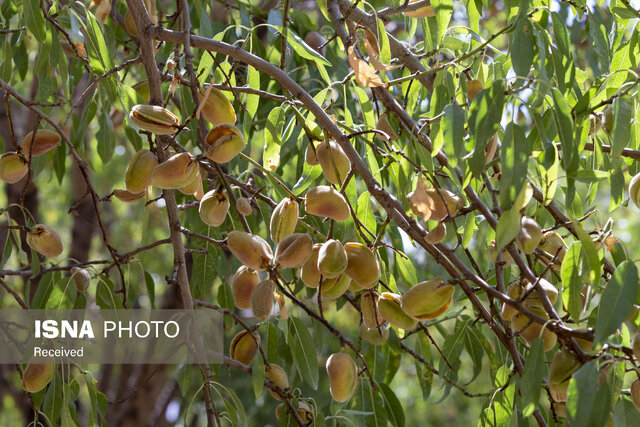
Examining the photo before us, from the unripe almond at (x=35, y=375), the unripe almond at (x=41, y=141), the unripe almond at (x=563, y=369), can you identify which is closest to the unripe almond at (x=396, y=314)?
the unripe almond at (x=563, y=369)

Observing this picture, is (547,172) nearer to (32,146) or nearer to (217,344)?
(32,146)

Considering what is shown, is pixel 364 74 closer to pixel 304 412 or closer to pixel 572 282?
pixel 572 282

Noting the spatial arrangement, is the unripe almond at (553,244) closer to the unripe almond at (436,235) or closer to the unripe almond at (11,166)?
the unripe almond at (436,235)

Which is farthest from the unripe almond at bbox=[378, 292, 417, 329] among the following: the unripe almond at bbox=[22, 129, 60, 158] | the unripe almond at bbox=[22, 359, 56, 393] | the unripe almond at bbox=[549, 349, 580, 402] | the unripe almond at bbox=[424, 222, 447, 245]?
the unripe almond at bbox=[22, 129, 60, 158]

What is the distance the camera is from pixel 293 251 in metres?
0.99

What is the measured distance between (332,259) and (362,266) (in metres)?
0.06

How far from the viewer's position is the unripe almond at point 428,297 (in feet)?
3.18

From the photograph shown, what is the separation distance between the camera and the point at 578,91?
1.17 meters

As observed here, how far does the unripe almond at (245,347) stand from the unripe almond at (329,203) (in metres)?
0.42

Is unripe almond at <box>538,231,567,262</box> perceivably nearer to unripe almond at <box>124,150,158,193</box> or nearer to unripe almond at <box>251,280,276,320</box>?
unripe almond at <box>251,280,276,320</box>

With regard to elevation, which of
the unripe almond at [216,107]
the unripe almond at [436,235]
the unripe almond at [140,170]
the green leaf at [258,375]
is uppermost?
the unripe almond at [216,107]

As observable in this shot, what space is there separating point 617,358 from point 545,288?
0.19m

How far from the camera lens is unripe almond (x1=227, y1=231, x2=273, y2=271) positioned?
3.40ft


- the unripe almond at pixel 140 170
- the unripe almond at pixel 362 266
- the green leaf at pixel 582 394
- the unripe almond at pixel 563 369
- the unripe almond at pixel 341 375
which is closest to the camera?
the green leaf at pixel 582 394
